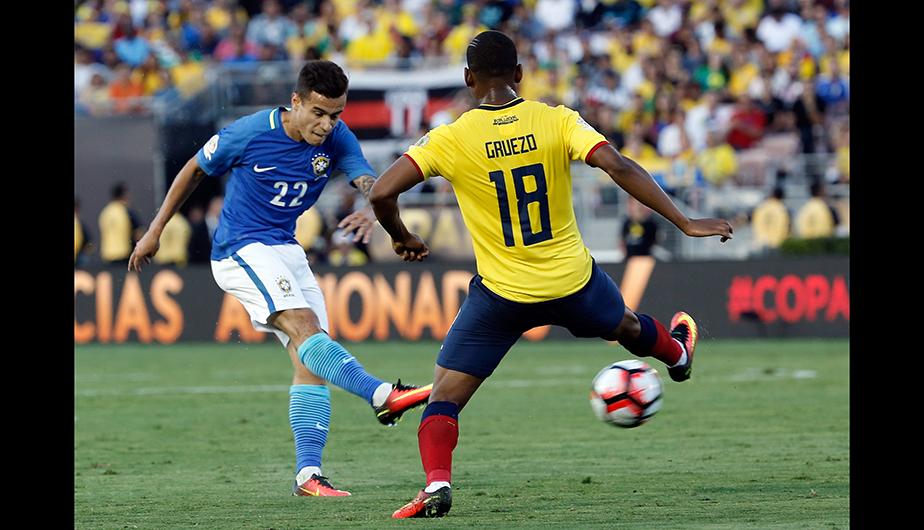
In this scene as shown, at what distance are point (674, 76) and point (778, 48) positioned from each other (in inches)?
71.8

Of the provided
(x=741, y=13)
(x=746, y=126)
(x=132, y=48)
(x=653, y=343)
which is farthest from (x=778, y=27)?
(x=653, y=343)

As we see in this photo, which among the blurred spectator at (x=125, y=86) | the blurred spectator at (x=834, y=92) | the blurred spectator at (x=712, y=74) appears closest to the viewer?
the blurred spectator at (x=834, y=92)

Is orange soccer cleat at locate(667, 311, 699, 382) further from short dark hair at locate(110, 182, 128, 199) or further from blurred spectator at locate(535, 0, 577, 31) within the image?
blurred spectator at locate(535, 0, 577, 31)

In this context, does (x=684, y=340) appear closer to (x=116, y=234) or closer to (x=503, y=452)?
(x=503, y=452)

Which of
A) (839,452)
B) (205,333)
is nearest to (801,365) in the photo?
(839,452)

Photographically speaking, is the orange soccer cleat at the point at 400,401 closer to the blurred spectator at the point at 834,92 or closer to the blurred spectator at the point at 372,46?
the blurred spectator at the point at 834,92

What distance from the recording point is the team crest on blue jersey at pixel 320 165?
8.54 meters

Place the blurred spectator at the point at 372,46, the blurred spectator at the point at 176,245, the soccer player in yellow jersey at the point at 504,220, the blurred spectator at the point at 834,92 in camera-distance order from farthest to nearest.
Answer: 1. the blurred spectator at the point at 372,46
2. the blurred spectator at the point at 834,92
3. the blurred spectator at the point at 176,245
4. the soccer player in yellow jersey at the point at 504,220

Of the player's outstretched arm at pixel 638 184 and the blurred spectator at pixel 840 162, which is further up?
the blurred spectator at pixel 840 162

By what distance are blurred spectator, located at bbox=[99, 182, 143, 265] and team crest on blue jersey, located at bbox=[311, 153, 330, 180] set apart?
44.5 feet

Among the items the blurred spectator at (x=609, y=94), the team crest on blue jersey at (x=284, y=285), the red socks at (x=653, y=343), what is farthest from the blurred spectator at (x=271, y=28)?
the red socks at (x=653, y=343)

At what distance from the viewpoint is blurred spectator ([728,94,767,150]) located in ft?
73.7

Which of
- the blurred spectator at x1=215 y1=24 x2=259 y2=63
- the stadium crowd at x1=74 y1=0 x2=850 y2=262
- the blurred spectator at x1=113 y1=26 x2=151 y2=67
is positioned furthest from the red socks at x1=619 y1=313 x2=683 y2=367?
the blurred spectator at x1=113 y1=26 x2=151 y2=67
